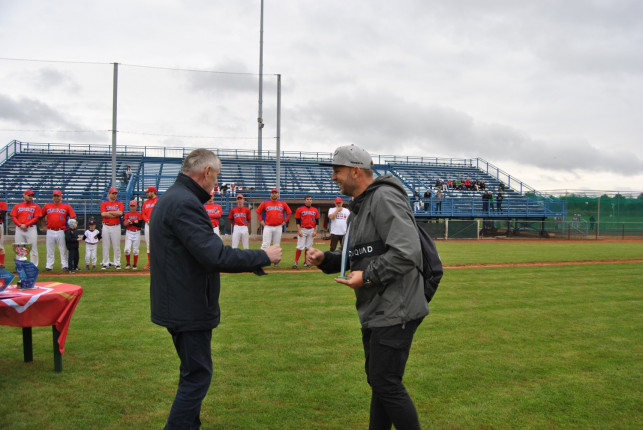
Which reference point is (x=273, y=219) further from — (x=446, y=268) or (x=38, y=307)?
(x=38, y=307)

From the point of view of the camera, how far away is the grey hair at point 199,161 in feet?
11.0

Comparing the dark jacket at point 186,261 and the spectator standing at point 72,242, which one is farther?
the spectator standing at point 72,242

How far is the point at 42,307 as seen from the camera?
4836mm

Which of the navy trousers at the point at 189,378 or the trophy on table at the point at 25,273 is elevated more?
the trophy on table at the point at 25,273

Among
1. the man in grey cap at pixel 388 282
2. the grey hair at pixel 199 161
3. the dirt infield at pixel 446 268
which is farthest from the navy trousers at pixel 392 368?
the dirt infield at pixel 446 268

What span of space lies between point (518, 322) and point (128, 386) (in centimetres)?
559

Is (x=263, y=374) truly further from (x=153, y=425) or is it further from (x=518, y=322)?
(x=518, y=322)

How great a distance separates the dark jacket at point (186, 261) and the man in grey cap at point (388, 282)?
686mm

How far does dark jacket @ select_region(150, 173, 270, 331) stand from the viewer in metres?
3.13

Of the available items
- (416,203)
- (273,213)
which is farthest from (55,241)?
(416,203)

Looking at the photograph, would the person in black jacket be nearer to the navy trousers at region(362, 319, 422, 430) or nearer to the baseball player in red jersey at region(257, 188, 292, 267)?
the navy trousers at region(362, 319, 422, 430)

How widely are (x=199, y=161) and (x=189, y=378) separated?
4.72 ft

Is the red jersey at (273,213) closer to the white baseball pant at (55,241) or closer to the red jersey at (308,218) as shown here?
the red jersey at (308,218)

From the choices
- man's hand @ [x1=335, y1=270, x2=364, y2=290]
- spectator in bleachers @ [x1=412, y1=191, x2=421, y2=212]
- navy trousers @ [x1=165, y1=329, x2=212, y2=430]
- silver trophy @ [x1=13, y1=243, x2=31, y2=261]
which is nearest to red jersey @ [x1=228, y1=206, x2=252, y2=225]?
silver trophy @ [x1=13, y1=243, x2=31, y2=261]
